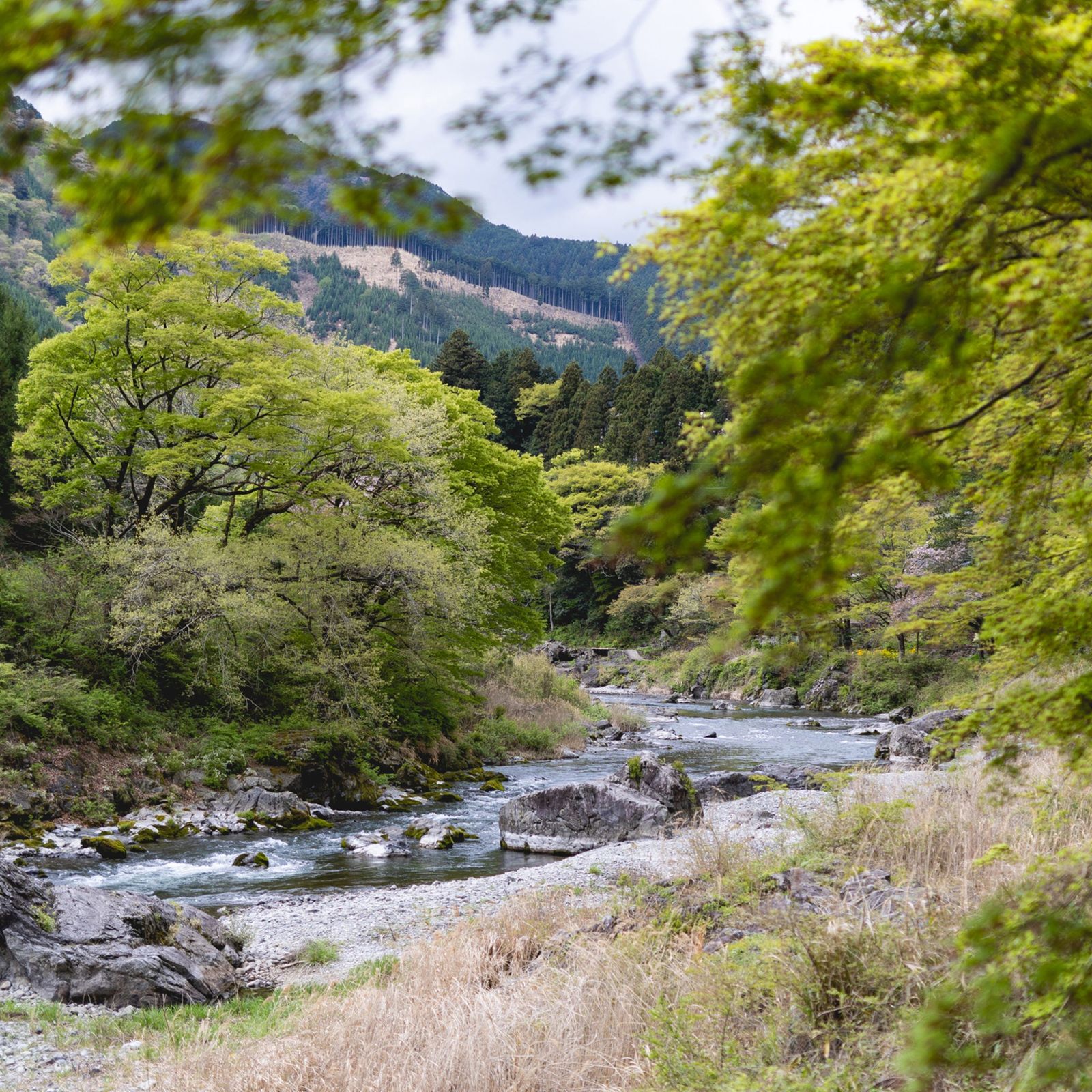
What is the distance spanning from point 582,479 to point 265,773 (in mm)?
33703

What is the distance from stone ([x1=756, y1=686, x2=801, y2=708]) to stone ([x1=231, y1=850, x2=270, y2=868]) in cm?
2623

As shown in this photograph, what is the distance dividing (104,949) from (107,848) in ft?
16.5

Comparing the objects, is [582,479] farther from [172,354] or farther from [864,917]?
[864,917]

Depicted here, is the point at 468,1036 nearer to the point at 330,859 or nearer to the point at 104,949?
the point at 104,949

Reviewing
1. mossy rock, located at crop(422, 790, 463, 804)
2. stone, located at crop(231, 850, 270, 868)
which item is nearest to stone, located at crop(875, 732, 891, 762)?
mossy rock, located at crop(422, 790, 463, 804)

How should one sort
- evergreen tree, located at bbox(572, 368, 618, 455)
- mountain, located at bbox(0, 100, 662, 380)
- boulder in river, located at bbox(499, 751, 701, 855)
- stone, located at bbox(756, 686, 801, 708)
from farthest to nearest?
mountain, located at bbox(0, 100, 662, 380), evergreen tree, located at bbox(572, 368, 618, 455), stone, located at bbox(756, 686, 801, 708), boulder in river, located at bbox(499, 751, 701, 855)

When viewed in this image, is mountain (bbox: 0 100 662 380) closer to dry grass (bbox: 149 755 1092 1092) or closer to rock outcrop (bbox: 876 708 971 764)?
rock outcrop (bbox: 876 708 971 764)

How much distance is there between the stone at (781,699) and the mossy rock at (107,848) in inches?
1076

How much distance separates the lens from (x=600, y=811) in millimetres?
12758

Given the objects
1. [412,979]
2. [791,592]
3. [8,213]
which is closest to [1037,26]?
[791,592]

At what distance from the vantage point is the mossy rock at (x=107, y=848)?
38.2 ft

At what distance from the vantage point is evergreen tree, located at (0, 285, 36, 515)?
2495cm

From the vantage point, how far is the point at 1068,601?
3.00 metres

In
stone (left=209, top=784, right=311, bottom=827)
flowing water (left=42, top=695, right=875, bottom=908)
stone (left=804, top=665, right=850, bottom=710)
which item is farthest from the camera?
stone (left=804, top=665, right=850, bottom=710)
